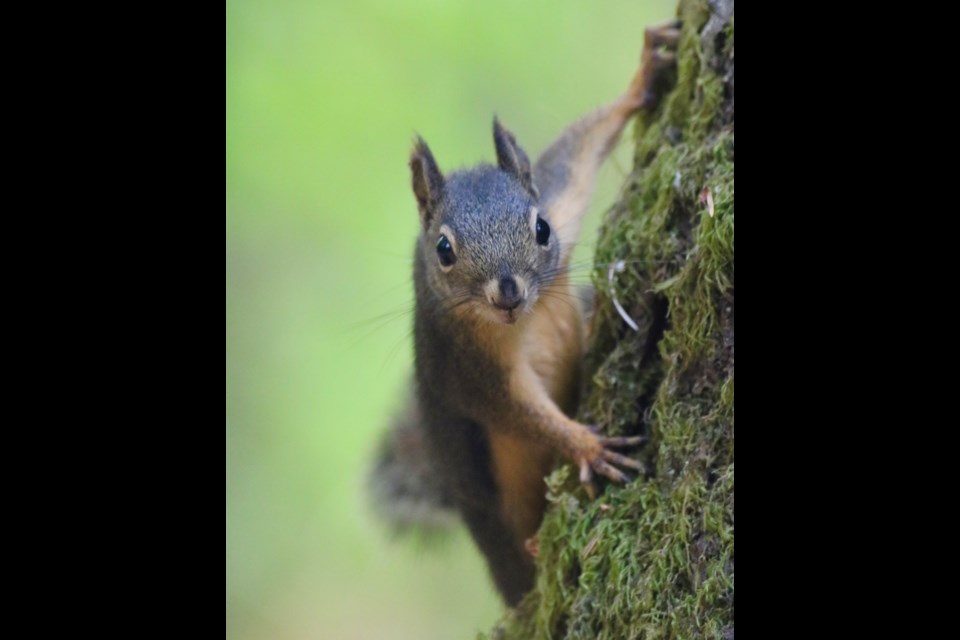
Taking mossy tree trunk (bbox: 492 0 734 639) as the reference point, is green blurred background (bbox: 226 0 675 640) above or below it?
above

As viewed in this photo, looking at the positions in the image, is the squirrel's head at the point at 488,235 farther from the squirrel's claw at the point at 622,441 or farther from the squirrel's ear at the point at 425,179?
the squirrel's claw at the point at 622,441

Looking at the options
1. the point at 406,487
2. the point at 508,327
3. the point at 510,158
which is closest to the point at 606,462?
the point at 508,327

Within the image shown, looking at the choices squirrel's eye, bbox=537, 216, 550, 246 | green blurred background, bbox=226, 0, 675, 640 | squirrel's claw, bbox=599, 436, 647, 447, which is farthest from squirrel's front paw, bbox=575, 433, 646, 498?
green blurred background, bbox=226, 0, 675, 640

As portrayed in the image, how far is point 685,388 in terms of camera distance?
1.73 meters

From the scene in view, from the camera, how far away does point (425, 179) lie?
7.41ft

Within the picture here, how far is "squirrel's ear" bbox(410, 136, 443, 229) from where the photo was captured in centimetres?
223

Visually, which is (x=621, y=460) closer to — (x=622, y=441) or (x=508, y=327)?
(x=622, y=441)

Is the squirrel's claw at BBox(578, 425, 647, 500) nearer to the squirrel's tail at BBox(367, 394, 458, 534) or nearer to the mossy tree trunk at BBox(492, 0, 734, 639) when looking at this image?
the mossy tree trunk at BBox(492, 0, 734, 639)

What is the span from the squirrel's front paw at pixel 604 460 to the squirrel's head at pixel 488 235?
11.8 inches

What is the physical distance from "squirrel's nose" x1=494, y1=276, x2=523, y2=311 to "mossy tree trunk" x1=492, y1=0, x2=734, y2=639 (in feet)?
0.74
